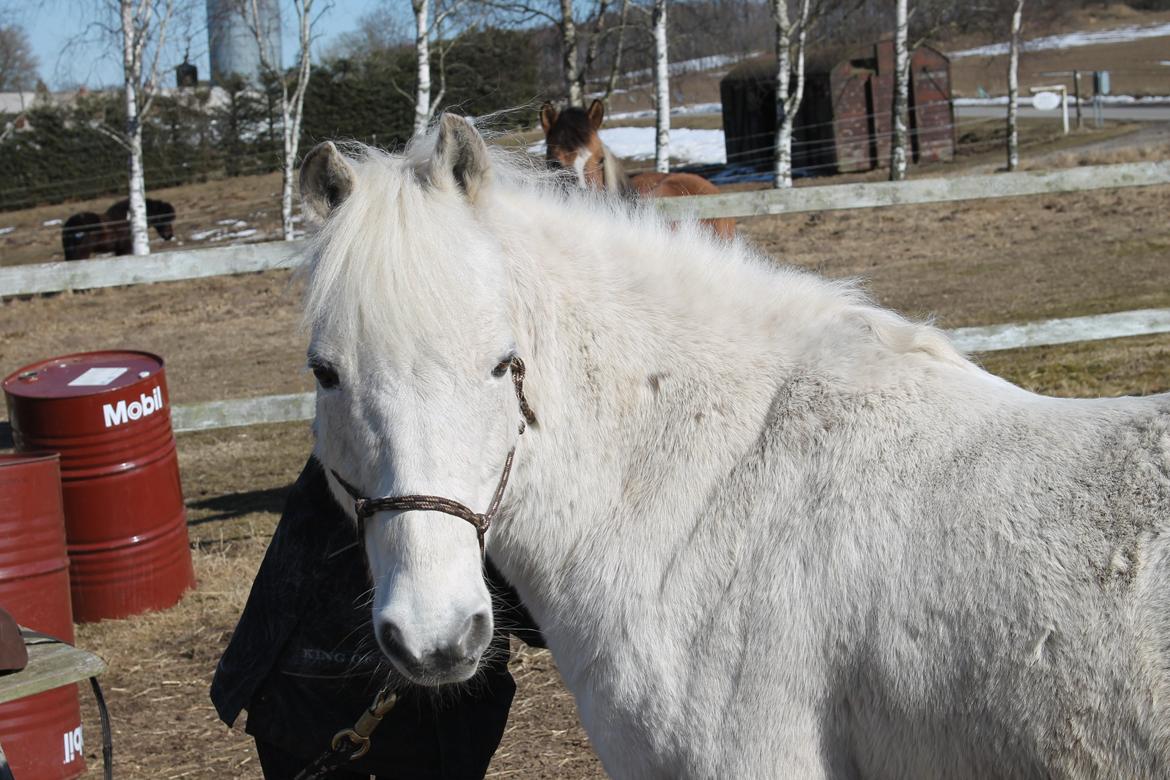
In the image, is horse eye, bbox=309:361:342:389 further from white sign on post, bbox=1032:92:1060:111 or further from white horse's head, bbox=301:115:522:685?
white sign on post, bbox=1032:92:1060:111

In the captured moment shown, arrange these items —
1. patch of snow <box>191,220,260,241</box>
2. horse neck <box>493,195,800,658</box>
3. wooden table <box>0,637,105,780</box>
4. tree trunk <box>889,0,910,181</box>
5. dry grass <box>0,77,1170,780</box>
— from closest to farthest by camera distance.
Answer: horse neck <box>493,195,800,658</box>
wooden table <box>0,637,105,780</box>
dry grass <box>0,77,1170,780</box>
tree trunk <box>889,0,910,181</box>
patch of snow <box>191,220,260,241</box>

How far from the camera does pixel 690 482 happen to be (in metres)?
2.12

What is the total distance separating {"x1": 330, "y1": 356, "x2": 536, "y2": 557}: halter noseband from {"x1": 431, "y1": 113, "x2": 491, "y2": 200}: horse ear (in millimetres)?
385

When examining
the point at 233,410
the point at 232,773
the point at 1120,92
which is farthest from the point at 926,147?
the point at 232,773

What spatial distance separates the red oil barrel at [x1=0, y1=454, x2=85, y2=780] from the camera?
3535 mm

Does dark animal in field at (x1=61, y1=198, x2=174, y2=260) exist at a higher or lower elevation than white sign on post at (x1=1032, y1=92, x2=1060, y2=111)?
lower

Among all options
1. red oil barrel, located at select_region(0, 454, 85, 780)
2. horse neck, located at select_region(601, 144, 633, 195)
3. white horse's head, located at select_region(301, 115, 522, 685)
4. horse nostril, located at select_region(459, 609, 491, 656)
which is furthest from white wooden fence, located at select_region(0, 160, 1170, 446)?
horse nostril, located at select_region(459, 609, 491, 656)

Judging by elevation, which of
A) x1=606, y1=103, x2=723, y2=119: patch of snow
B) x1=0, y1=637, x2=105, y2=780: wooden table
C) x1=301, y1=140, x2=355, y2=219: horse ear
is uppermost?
x1=606, y1=103, x2=723, y2=119: patch of snow

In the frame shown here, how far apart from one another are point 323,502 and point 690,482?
0.95m

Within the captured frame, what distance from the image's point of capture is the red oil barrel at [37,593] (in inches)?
139

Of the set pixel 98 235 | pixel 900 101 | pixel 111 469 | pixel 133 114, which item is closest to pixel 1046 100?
pixel 900 101

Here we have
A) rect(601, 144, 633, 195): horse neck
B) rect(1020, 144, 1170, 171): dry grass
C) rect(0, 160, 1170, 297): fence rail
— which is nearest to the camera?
rect(601, 144, 633, 195): horse neck

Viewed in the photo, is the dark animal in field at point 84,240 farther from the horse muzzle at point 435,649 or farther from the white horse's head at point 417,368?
the horse muzzle at point 435,649

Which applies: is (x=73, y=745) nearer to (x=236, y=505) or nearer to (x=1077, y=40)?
(x=236, y=505)
